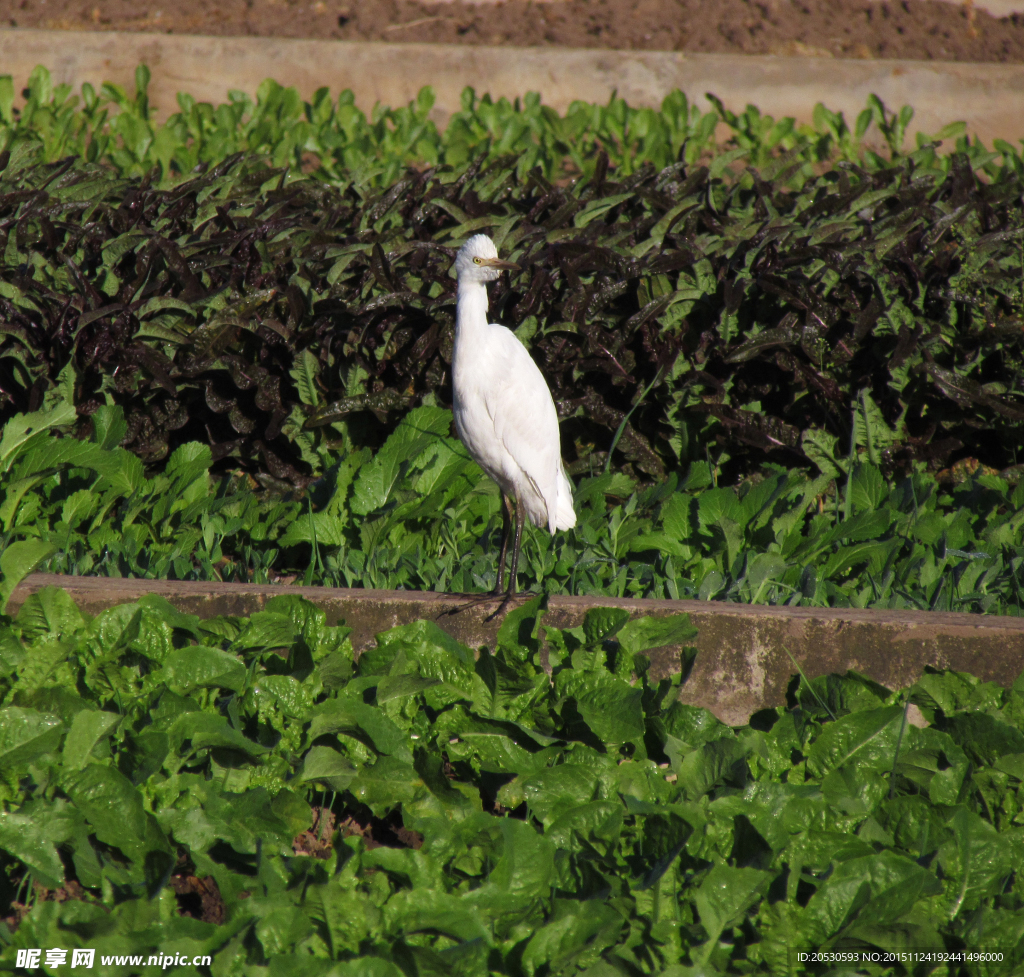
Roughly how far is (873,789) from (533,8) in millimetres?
8301

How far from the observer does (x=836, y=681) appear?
2.36m

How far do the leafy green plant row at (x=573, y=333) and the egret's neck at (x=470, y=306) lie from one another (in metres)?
0.48

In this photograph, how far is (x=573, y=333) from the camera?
371 centimetres

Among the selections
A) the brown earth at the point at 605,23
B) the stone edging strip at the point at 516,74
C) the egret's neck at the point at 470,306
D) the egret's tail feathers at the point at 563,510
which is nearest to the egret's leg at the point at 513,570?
the egret's tail feathers at the point at 563,510

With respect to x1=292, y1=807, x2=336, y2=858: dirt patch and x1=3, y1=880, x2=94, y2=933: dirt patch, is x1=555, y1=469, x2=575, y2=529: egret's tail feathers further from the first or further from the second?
x1=3, y1=880, x2=94, y2=933: dirt patch

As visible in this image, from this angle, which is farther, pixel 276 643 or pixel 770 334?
pixel 770 334

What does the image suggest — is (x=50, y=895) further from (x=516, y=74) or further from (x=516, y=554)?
(x=516, y=74)

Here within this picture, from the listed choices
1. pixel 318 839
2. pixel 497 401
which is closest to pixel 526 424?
pixel 497 401

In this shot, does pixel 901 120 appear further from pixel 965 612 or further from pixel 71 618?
pixel 71 618

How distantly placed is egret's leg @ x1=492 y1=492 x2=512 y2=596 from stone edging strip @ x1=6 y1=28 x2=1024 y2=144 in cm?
463

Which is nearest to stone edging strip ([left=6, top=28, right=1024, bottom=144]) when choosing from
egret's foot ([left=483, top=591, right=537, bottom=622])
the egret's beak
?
the egret's beak

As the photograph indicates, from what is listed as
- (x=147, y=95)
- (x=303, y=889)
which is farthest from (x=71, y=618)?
(x=147, y=95)

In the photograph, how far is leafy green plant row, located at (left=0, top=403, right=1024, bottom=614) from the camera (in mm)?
2996

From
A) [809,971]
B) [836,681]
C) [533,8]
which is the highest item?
[533,8]
